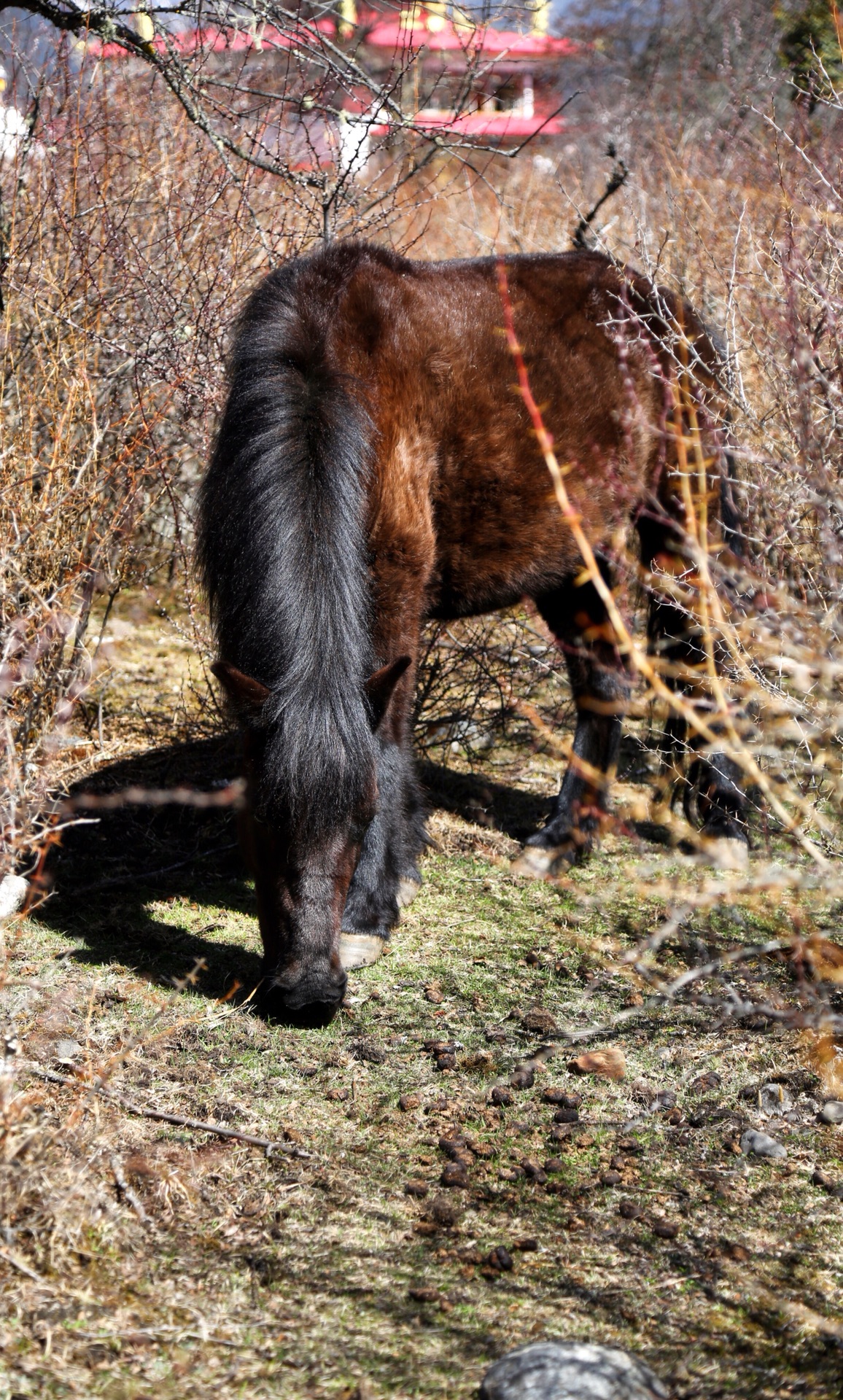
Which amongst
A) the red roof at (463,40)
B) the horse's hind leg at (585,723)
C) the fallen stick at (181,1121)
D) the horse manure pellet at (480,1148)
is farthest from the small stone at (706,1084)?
the red roof at (463,40)

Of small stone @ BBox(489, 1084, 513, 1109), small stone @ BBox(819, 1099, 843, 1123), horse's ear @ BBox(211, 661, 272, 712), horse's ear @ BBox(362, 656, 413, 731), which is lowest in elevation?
small stone @ BBox(489, 1084, 513, 1109)

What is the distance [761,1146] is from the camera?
304cm

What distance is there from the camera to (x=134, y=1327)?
2.24 metres

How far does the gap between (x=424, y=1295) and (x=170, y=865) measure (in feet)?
8.45

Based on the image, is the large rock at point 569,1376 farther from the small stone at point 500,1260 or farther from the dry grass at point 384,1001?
the small stone at point 500,1260

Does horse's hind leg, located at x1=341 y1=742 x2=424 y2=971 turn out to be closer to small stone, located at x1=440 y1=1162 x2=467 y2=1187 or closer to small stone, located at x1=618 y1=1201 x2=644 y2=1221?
small stone, located at x1=440 y1=1162 x2=467 y2=1187

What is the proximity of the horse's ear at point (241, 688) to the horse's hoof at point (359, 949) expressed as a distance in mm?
955

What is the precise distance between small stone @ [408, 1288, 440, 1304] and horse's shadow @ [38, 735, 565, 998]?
1355 millimetres

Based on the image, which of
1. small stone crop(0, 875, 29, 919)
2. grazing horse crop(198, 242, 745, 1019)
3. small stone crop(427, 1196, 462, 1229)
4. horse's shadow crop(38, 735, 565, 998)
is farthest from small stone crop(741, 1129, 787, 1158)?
small stone crop(0, 875, 29, 919)

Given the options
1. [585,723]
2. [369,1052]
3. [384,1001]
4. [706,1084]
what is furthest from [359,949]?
[585,723]

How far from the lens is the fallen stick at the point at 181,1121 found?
9.55ft

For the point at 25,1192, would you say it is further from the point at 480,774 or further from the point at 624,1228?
the point at 480,774

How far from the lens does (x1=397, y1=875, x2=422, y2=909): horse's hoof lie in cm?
458

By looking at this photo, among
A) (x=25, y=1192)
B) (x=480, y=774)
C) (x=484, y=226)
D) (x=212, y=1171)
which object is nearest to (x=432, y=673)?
(x=480, y=774)
